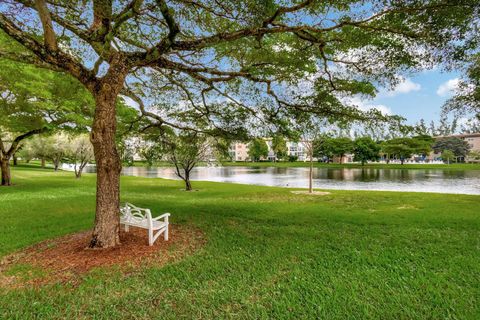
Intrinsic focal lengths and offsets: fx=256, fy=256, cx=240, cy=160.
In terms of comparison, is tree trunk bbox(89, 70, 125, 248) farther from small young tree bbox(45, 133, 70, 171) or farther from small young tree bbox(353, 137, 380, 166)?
small young tree bbox(353, 137, 380, 166)

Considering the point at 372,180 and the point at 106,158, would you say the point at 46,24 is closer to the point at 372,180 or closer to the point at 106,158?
the point at 106,158

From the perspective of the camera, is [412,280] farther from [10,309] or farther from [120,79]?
[120,79]

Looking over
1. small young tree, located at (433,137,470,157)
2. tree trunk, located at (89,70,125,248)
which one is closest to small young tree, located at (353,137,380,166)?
small young tree, located at (433,137,470,157)

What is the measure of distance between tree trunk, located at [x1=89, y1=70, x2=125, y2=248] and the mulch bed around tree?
14.8 inches

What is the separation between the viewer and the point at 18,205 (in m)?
10.9

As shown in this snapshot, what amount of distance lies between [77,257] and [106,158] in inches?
74.9

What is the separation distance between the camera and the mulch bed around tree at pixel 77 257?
4.09 m

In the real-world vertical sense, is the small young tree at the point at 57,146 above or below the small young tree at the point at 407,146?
below

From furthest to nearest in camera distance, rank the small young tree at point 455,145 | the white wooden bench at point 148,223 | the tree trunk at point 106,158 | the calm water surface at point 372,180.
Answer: the small young tree at point 455,145
the calm water surface at point 372,180
the white wooden bench at point 148,223
the tree trunk at point 106,158

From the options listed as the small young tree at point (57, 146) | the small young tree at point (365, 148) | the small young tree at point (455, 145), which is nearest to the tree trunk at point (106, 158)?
the small young tree at point (57, 146)

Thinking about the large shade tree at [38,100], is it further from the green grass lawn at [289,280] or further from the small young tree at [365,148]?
the small young tree at [365,148]

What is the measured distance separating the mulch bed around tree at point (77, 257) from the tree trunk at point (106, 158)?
0.37m

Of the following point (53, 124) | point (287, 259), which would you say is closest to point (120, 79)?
point (287, 259)

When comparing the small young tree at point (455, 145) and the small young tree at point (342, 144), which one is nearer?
the small young tree at point (342, 144)
